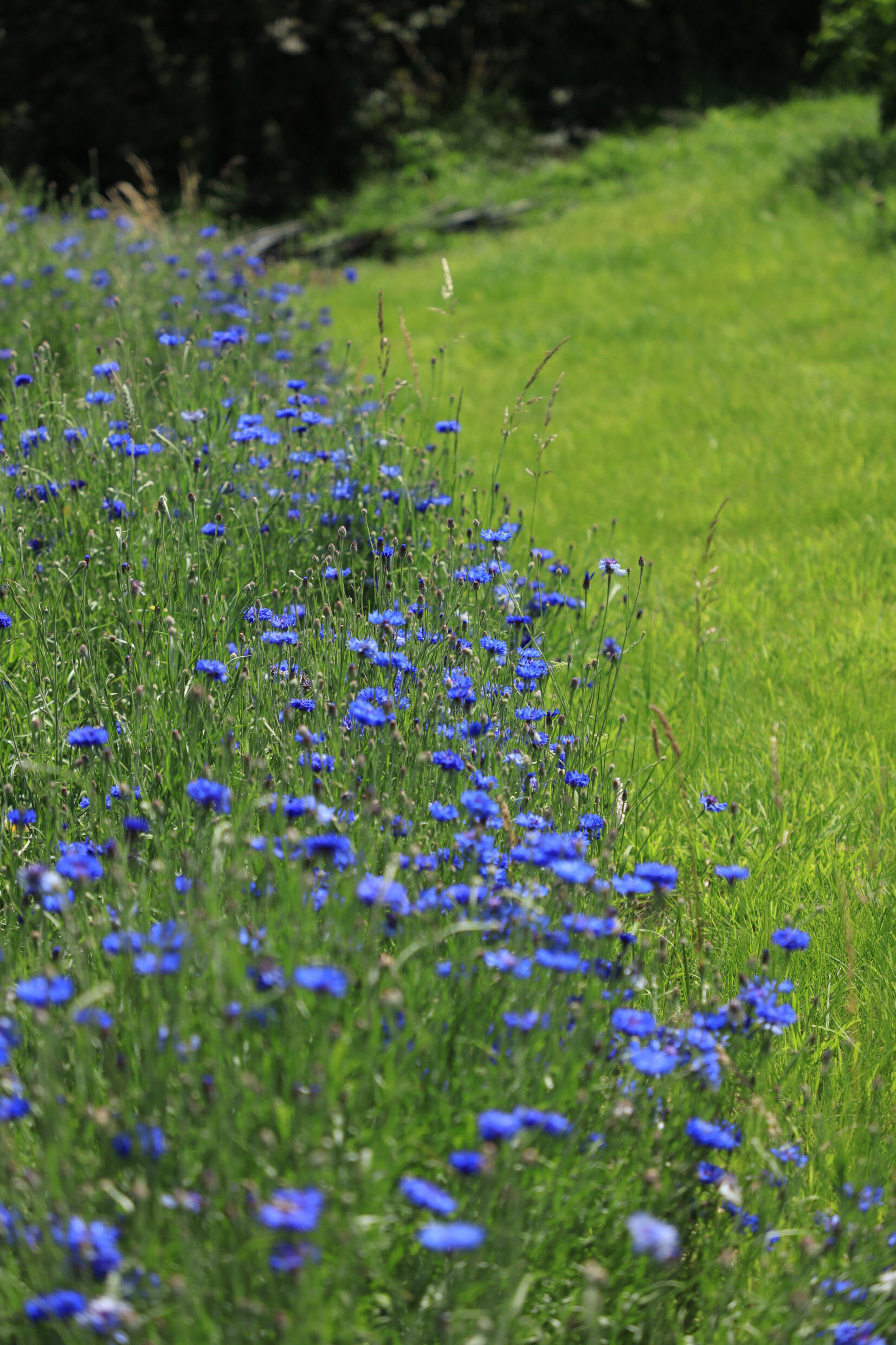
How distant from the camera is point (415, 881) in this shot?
1.96m

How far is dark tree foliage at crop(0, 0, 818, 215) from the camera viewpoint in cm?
A: 1128

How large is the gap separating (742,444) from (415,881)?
14.1 ft

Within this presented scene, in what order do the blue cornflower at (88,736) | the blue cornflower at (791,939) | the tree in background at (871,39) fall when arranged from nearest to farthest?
the blue cornflower at (791,939), the blue cornflower at (88,736), the tree in background at (871,39)

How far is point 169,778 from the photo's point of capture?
2420 millimetres

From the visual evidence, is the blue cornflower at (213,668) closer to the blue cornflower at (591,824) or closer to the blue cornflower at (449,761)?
the blue cornflower at (449,761)

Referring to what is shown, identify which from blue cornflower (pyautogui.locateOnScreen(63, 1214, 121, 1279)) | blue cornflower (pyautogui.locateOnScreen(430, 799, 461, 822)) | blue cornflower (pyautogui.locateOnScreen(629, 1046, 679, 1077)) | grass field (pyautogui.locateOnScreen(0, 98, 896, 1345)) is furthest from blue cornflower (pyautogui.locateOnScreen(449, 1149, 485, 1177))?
blue cornflower (pyautogui.locateOnScreen(430, 799, 461, 822))

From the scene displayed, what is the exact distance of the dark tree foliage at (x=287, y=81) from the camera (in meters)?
11.3

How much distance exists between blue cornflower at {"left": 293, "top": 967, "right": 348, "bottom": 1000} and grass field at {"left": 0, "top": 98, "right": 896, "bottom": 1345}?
0.01 metres

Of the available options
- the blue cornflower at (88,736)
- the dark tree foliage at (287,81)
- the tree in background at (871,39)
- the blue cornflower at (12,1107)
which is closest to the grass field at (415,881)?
the blue cornflower at (12,1107)

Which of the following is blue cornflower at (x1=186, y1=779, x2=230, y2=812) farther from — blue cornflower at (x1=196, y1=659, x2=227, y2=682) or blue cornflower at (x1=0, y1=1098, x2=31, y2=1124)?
blue cornflower at (x1=0, y1=1098, x2=31, y2=1124)

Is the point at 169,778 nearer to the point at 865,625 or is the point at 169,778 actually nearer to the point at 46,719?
the point at 46,719

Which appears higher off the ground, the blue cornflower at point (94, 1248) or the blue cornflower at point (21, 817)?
the blue cornflower at point (21, 817)

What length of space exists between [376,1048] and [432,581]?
1.68m

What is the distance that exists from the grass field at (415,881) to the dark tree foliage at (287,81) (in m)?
7.19
